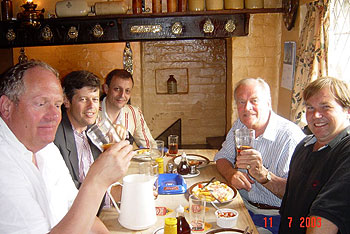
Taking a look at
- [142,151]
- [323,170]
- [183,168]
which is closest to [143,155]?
[142,151]

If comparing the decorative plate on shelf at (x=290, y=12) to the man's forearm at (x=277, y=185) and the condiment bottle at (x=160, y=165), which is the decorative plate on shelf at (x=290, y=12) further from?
the condiment bottle at (x=160, y=165)

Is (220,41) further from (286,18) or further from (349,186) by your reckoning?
(349,186)

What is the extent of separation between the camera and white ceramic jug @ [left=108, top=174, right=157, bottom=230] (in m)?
1.37

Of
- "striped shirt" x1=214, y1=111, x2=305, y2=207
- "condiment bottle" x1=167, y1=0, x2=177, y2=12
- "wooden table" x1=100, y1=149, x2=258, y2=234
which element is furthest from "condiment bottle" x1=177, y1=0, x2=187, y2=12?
"wooden table" x1=100, y1=149, x2=258, y2=234

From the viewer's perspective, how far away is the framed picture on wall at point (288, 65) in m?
3.06

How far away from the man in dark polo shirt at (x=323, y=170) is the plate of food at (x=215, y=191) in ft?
0.96

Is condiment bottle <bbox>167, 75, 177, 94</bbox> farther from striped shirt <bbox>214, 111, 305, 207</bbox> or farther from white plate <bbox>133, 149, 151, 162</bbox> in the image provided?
striped shirt <bbox>214, 111, 305, 207</bbox>

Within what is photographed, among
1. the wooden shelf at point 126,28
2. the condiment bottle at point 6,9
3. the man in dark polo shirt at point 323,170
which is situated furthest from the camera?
the condiment bottle at point 6,9

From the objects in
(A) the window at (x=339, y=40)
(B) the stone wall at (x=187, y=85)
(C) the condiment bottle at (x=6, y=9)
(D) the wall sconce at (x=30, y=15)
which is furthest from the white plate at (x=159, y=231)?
(B) the stone wall at (x=187, y=85)

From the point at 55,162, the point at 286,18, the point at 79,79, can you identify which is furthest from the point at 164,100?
the point at 55,162

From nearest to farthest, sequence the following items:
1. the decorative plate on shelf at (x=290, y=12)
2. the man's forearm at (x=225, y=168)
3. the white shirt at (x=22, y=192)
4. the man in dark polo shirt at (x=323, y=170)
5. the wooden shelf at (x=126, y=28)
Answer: the white shirt at (x=22, y=192) → the man in dark polo shirt at (x=323, y=170) → the man's forearm at (x=225, y=168) → the decorative plate on shelf at (x=290, y=12) → the wooden shelf at (x=126, y=28)

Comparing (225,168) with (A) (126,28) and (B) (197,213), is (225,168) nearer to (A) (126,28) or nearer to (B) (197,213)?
(B) (197,213)

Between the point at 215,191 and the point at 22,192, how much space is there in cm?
103

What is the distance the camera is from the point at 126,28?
3545 mm
